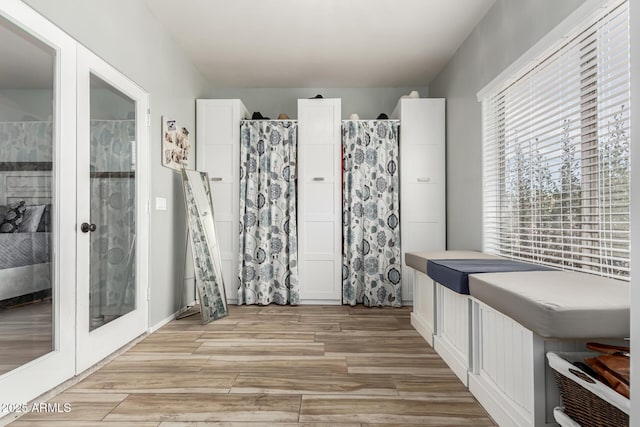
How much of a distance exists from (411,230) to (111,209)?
3001 mm

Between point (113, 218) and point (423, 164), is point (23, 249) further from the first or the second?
point (423, 164)

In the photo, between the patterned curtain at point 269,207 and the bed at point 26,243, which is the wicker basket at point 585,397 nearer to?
the bed at point 26,243

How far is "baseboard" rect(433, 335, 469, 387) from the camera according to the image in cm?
218

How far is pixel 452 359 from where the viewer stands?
2.39 metres

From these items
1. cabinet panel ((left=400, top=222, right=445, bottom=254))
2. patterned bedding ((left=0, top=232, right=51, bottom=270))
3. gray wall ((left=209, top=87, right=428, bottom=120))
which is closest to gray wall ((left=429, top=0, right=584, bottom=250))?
cabinet panel ((left=400, top=222, right=445, bottom=254))

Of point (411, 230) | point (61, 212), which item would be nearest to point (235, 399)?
point (61, 212)

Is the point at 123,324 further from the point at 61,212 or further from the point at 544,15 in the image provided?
the point at 544,15

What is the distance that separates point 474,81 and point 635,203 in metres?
3.08

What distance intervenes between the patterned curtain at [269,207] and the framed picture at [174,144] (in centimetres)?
64

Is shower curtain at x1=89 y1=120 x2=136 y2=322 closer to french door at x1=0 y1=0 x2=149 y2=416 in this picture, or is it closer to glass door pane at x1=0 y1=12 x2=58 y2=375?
french door at x1=0 y1=0 x2=149 y2=416

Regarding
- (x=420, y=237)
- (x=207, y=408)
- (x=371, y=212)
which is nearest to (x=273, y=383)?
(x=207, y=408)

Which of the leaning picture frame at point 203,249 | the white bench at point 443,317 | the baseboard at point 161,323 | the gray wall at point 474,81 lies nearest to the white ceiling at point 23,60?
the leaning picture frame at point 203,249

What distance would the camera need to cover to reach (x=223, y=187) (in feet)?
14.0

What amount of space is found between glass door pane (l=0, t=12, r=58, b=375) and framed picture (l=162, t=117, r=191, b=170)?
4.32ft
